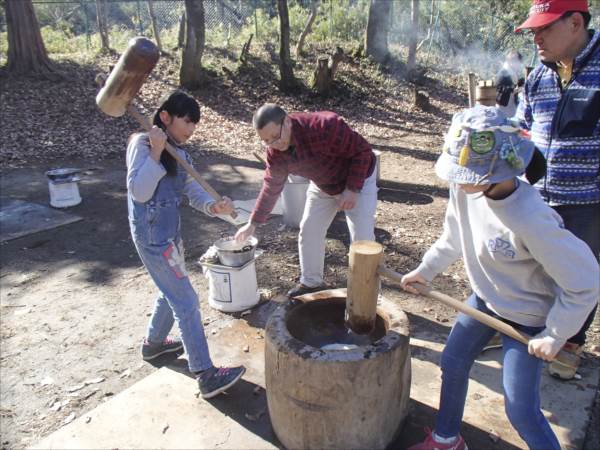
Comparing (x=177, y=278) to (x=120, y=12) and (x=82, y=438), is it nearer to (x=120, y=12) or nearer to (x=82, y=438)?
(x=82, y=438)

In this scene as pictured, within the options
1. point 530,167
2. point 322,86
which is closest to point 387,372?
point 530,167

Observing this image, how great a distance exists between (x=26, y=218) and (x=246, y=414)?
4621 millimetres

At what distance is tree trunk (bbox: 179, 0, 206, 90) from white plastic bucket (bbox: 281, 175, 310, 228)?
7546 mm

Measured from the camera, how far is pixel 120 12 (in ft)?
84.8

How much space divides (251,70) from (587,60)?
1168 centimetres

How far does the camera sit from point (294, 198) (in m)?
5.52

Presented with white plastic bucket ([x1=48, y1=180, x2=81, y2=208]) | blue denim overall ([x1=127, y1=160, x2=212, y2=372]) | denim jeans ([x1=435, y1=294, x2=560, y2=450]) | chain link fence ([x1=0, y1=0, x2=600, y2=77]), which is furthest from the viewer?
chain link fence ([x1=0, y1=0, x2=600, y2=77])

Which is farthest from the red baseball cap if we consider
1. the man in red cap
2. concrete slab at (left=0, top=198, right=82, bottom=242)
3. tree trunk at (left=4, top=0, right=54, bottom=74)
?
tree trunk at (left=4, top=0, right=54, bottom=74)

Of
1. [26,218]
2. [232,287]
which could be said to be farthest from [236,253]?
[26,218]

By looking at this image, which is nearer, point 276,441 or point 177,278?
point 276,441

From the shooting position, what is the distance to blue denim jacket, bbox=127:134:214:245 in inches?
103

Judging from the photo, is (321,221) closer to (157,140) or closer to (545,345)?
(157,140)

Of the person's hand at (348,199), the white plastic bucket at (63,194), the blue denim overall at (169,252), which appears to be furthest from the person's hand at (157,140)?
the white plastic bucket at (63,194)

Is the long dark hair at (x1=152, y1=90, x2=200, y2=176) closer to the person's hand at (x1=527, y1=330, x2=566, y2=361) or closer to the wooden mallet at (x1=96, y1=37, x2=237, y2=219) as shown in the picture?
the wooden mallet at (x1=96, y1=37, x2=237, y2=219)
